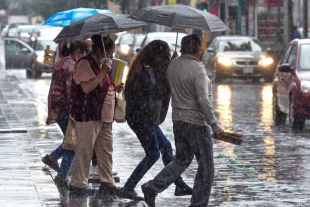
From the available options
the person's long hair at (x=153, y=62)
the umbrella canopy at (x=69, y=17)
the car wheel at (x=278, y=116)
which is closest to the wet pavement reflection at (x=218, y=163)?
the car wheel at (x=278, y=116)

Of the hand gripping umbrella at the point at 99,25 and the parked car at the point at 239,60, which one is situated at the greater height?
the hand gripping umbrella at the point at 99,25

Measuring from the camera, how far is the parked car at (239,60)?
31719mm

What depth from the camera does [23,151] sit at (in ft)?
44.3

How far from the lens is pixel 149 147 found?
32.7 ft

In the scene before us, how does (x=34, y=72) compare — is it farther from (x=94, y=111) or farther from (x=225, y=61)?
(x=94, y=111)

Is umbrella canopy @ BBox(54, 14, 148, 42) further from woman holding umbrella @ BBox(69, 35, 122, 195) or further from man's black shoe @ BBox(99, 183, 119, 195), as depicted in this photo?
man's black shoe @ BBox(99, 183, 119, 195)

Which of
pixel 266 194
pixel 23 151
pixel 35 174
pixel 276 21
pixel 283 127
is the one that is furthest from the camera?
pixel 276 21

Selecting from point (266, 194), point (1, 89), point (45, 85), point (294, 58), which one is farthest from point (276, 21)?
point (266, 194)

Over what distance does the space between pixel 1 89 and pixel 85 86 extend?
18636mm

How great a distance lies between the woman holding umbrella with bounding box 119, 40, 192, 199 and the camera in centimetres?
976

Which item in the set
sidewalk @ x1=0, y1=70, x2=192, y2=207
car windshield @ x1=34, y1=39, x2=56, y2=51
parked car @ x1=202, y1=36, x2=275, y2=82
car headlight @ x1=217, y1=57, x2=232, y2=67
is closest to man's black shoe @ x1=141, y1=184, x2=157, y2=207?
sidewalk @ x1=0, y1=70, x2=192, y2=207

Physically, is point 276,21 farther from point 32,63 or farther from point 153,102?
point 153,102

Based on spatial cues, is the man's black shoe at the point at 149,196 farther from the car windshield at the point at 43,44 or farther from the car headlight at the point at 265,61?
the car windshield at the point at 43,44

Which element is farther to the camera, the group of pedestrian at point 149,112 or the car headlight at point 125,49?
the car headlight at point 125,49
